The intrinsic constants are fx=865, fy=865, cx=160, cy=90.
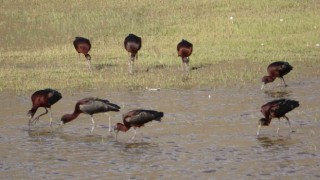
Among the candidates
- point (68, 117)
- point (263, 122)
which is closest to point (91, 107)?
point (68, 117)

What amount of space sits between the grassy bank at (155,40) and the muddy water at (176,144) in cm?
264

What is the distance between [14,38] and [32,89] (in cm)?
1204

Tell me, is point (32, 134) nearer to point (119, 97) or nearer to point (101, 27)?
point (119, 97)

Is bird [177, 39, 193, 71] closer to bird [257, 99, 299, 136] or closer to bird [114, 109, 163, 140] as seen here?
bird [257, 99, 299, 136]


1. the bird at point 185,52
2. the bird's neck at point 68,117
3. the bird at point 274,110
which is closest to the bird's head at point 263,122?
the bird at point 274,110

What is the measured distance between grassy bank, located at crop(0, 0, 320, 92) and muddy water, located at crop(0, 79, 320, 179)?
2.64 meters

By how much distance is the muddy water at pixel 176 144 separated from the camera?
1133 cm

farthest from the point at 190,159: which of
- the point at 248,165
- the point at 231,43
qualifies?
the point at 231,43

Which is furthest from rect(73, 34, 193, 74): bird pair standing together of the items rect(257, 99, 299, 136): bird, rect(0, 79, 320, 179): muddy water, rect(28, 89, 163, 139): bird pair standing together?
rect(257, 99, 299, 136): bird

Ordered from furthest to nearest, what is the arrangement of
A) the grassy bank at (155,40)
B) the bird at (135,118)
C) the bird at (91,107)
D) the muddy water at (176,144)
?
the grassy bank at (155,40), the bird at (91,107), the bird at (135,118), the muddy water at (176,144)

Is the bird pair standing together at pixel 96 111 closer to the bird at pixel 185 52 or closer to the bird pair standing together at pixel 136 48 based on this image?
the bird pair standing together at pixel 136 48

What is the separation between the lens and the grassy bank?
67.9 feet

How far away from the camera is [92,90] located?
19.2 m

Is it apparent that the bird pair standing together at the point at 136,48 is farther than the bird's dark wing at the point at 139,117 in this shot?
Yes
